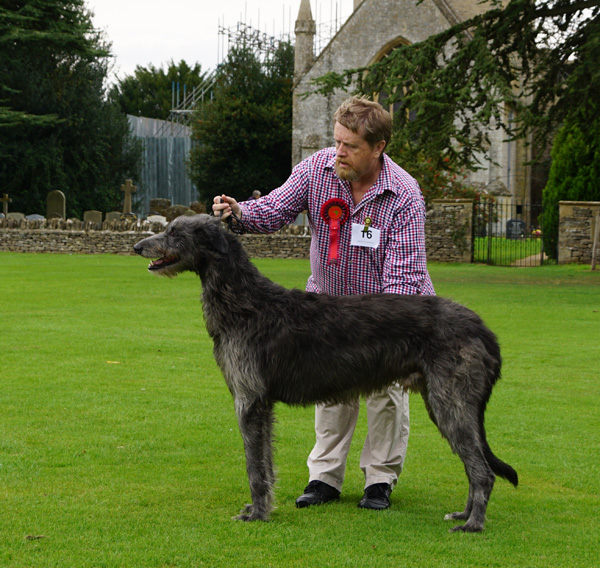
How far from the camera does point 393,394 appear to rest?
5074 millimetres

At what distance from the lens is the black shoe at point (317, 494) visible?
5059 millimetres

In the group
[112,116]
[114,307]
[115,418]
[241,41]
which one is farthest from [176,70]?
[115,418]

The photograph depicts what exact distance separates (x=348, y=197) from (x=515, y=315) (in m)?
9.71

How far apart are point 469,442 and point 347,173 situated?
1.70m

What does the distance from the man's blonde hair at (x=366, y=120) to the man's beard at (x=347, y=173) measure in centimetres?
19

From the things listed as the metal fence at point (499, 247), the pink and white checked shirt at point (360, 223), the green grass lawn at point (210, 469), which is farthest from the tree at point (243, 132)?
the pink and white checked shirt at point (360, 223)

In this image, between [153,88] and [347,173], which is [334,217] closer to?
[347,173]

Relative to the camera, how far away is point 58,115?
4088 cm

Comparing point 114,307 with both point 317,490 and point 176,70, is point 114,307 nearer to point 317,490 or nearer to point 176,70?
point 317,490

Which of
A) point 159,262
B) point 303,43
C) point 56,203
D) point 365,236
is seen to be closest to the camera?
point 159,262

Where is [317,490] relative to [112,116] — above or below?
below

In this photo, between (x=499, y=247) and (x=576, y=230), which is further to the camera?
(x=499, y=247)

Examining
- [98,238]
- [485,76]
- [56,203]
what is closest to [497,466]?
[485,76]

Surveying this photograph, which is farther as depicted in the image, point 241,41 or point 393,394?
point 241,41
